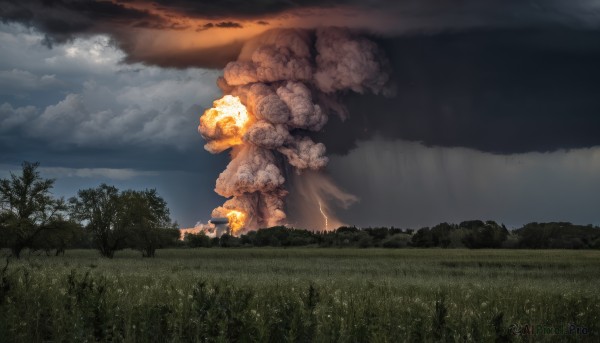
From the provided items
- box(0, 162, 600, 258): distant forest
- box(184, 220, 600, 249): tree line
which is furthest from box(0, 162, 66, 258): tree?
box(184, 220, 600, 249): tree line

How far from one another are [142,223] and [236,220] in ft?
202

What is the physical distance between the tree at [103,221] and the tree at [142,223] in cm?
119

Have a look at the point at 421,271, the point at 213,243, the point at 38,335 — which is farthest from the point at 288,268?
the point at 213,243

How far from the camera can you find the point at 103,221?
9550 centimetres

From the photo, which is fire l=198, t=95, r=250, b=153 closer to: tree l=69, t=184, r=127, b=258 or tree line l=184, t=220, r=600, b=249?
tree line l=184, t=220, r=600, b=249

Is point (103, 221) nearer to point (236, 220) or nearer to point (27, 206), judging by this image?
point (27, 206)

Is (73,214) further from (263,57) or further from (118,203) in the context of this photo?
(263,57)

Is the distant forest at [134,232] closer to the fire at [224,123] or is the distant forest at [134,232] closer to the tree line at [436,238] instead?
the tree line at [436,238]

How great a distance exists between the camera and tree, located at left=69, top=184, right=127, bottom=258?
94.4 m

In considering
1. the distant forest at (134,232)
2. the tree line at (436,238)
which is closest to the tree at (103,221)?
the distant forest at (134,232)

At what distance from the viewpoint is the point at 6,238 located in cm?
7875

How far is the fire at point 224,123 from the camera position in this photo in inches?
5645

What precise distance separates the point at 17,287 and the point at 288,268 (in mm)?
35564

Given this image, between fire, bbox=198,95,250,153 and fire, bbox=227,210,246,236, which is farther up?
fire, bbox=198,95,250,153
